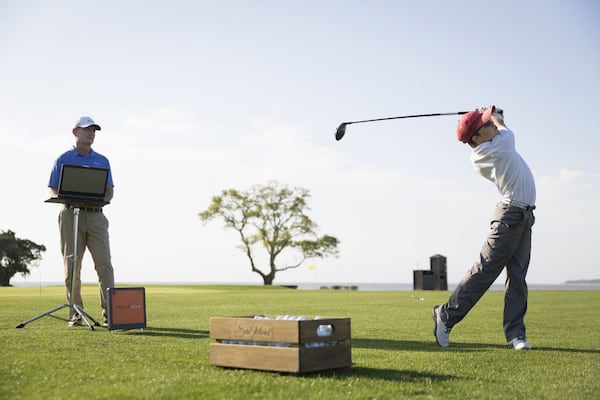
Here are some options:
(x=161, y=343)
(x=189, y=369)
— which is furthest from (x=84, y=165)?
(x=189, y=369)

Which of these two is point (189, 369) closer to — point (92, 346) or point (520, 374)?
point (92, 346)

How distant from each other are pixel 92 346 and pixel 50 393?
2121mm

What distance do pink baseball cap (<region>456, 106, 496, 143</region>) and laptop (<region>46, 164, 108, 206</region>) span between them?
13.6 ft

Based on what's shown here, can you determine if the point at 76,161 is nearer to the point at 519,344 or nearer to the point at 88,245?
the point at 88,245

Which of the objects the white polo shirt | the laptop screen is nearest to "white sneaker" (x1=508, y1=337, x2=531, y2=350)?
the white polo shirt

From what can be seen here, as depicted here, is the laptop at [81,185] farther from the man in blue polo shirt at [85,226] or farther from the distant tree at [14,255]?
the distant tree at [14,255]

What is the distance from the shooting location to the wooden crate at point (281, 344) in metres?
4.00

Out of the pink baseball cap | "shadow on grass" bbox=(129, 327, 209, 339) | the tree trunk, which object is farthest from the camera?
the tree trunk

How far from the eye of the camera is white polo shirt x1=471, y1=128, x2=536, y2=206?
6.00 m

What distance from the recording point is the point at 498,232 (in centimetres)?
600

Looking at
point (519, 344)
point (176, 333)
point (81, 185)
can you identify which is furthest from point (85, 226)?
point (519, 344)

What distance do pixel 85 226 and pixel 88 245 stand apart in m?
0.28

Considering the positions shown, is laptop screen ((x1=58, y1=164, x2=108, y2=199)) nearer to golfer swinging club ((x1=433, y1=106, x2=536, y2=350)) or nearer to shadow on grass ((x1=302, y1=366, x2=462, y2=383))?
golfer swinging club ((x1=433, y1=106, x2=536, y2=350))

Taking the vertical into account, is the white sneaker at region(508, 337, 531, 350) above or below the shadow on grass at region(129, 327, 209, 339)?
above
